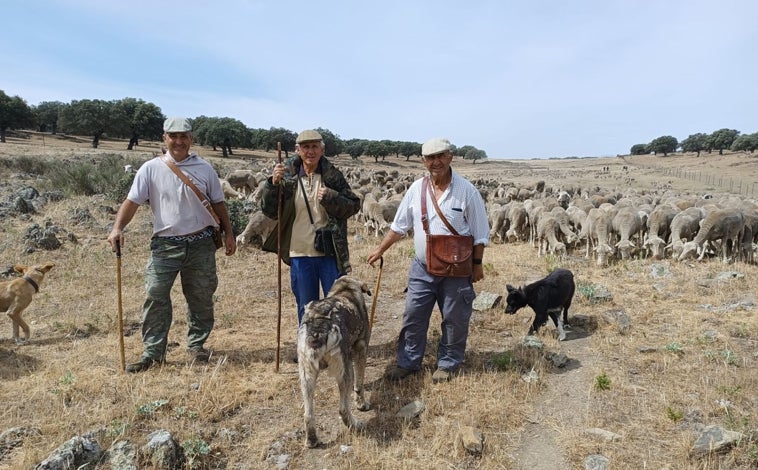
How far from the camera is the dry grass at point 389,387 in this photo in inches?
152

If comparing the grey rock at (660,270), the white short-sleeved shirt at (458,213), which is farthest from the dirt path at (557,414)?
the grey rock at (660,270)

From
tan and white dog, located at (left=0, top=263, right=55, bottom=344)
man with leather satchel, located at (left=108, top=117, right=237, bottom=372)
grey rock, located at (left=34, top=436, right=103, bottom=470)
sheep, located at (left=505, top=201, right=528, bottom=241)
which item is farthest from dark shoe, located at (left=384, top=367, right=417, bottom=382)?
sheep, located at (left=505, top=201, right=528, bottom=241)

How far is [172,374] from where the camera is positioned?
509 centimetres

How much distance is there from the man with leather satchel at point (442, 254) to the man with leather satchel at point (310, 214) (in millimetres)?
524

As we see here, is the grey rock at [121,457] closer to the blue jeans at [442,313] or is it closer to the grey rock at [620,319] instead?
the blue jeans at [442,313]

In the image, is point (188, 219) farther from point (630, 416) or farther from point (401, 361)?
point (630, 416)

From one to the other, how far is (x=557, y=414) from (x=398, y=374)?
5.53 ft

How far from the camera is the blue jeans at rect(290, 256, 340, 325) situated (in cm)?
515

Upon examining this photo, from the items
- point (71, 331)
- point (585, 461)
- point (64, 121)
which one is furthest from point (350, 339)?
point (64, 121)

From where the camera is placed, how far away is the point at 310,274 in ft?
17.0

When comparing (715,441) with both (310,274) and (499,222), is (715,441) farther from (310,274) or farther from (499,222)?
(499,222)

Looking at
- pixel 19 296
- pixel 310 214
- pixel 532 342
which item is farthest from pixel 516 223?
pixel 19 296

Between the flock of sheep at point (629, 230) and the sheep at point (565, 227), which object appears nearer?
the flock of sheep at point (629, 230)

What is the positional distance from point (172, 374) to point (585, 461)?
13.9ft
